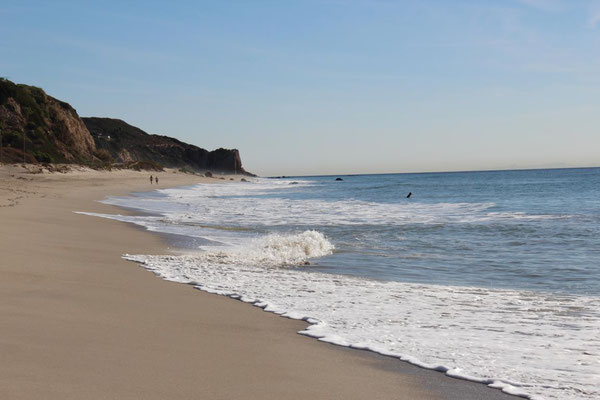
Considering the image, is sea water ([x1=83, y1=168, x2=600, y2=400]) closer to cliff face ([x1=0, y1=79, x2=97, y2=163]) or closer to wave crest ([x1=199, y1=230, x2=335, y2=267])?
wave crest ([x1=199, y1=230, x2=335, y2=267])

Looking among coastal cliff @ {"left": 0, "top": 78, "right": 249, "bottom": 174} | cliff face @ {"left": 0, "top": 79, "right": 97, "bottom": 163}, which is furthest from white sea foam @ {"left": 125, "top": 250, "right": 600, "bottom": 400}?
cliff face @ {"left": 0, "top": 79, "right": 97, "bottom": 163}

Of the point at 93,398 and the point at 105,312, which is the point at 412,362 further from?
the point at 105,312

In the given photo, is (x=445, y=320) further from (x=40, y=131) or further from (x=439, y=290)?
(x=40, y=131)

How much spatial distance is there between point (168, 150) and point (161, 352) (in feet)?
537

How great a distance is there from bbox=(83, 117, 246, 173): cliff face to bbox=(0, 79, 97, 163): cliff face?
2895 inches

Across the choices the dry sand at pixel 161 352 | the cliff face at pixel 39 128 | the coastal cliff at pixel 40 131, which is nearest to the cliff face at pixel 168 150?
the coastal cliff at pixel 40 131

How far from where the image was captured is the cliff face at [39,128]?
5456cm

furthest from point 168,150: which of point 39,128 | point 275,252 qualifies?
point 275,252

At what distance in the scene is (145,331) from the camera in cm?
458

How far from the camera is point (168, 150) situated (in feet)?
533

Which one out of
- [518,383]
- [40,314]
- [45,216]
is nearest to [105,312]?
[40,314]

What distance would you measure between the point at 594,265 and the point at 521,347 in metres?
6.00

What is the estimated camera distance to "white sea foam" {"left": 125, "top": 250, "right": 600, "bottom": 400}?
4164mm

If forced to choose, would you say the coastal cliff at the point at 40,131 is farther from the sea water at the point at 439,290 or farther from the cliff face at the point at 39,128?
the sea water at the point at 439,290
